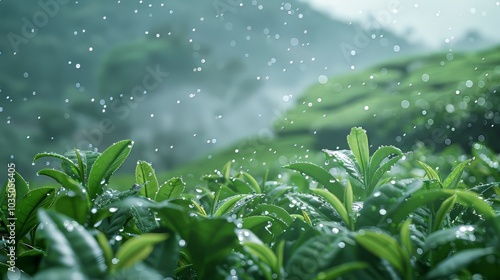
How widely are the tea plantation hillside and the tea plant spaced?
177 inches

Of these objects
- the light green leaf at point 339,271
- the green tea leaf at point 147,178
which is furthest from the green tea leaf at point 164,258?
the green tea leaf at point 147,178

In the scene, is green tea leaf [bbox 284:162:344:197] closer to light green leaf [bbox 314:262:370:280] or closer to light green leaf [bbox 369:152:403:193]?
light green leaf [bbox 369:152:403:193]

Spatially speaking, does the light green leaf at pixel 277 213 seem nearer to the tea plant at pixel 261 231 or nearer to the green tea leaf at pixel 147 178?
the tea plant at pixel 261 231

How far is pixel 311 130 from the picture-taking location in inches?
379

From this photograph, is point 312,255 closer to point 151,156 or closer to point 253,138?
point 253,138

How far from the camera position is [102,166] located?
26.8 inches

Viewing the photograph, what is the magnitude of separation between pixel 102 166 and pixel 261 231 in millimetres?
204

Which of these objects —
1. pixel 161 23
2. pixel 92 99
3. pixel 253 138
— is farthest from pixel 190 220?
pixel 161 23

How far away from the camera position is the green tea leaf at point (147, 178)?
29.0 inches

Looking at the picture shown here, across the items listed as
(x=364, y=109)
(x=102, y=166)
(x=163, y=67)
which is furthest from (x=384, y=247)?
(x=163, y=67)

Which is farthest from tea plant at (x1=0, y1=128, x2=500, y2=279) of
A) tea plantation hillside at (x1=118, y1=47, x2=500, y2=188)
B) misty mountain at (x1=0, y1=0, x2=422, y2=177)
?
misty mountain at (x1=0, y1=0, x2=422, y2=177)

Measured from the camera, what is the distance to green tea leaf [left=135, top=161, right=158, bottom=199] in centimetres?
74

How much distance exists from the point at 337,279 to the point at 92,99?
533 inches

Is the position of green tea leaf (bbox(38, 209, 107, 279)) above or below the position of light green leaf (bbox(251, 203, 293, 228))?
above
